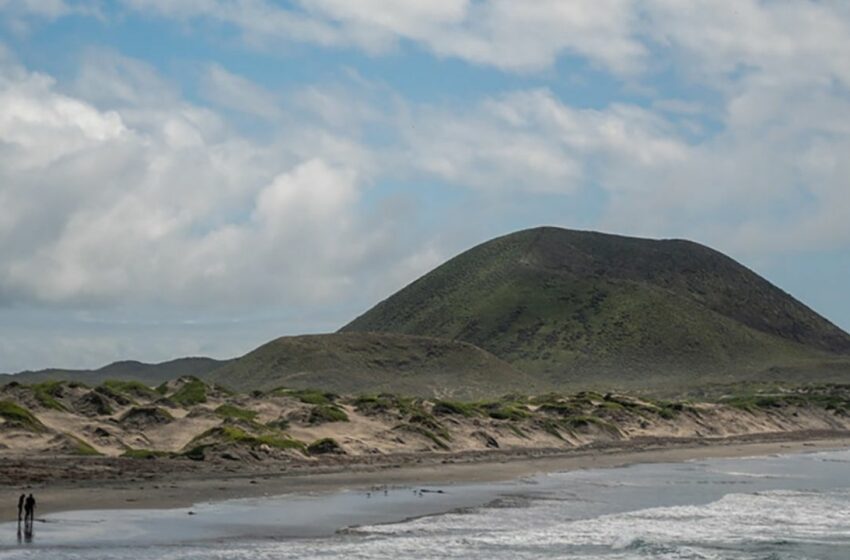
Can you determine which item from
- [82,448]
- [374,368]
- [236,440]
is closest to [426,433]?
[236,440]

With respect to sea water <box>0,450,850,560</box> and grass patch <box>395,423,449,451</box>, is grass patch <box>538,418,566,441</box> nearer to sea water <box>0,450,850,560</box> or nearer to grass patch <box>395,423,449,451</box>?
grass patch <box>395,423,449,451</box>

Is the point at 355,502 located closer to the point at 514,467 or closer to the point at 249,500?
the point at 249,500

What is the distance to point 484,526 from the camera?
2959 centimetres

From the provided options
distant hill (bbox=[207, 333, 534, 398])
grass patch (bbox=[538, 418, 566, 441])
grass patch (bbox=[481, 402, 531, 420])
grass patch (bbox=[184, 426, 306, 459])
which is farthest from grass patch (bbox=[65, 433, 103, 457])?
distant hill (bbox=[207, 333, 534, 398])

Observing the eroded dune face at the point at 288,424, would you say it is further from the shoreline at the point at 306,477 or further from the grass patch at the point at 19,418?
the shoreline at the point at 306,477

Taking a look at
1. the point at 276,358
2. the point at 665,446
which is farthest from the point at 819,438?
the point at 276,358

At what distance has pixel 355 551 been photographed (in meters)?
24.9

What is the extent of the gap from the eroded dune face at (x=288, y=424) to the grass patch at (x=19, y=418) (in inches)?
Result: 2.4

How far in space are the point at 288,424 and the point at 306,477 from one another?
485 inches

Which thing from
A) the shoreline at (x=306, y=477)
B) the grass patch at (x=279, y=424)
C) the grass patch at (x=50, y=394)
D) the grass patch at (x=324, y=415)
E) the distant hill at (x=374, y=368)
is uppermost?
the distant hill at (x=374, y=368)

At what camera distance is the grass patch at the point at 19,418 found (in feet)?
148

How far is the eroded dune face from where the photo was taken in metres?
44.8

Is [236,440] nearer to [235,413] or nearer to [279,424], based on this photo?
[279,424]

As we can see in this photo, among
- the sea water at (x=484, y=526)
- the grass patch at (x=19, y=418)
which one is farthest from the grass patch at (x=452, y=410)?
the grass patch at (x=19, y=418)
